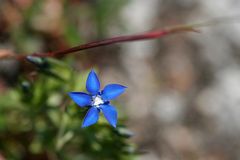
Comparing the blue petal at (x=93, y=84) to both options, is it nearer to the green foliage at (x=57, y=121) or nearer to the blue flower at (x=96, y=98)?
the blue flower at (x=96, y=98)

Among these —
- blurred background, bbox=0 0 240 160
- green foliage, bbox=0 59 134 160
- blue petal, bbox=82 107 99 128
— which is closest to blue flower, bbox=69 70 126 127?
blue petal, bbox=82 107 99 128

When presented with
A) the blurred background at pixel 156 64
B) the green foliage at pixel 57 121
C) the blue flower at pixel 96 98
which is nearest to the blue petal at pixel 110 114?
the blue flower at pixel 96 98

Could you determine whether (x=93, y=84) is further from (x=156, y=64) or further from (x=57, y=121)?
(x=156, y=64)

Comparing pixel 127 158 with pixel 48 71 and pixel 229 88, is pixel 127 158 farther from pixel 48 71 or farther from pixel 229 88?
pixel 229 88

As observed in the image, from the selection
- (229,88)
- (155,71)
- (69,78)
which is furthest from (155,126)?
(69,78)

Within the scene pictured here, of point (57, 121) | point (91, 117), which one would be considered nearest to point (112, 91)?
point (91, 117)
